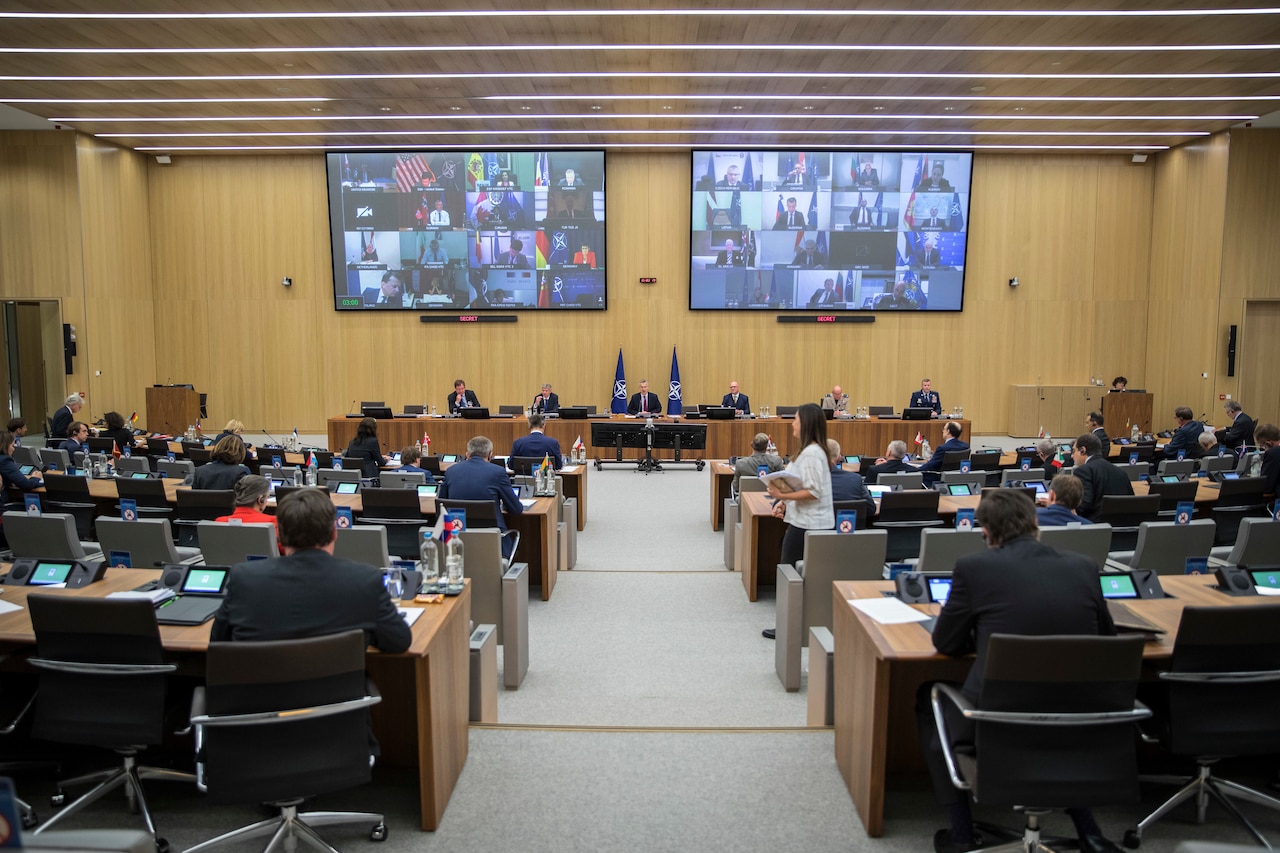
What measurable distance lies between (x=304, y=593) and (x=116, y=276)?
15452mm

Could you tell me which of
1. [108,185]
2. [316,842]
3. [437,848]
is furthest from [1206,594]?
[108,185]

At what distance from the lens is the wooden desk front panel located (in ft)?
43.1

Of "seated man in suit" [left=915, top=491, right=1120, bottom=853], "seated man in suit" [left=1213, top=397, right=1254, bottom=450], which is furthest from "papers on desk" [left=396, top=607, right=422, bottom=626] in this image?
"seated man in suit" [left=1213, top=397, right=1254, bottom=450]

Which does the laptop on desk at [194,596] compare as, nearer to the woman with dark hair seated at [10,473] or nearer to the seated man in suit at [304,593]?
the seated man in suit at [304,593]

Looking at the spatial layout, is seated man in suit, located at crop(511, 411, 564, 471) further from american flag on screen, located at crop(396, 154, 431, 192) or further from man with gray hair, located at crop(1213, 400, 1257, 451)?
american flag on screen, located at crop(396, 154, 431, 192)

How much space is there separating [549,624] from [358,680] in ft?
10.8

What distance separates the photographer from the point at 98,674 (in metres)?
3.00

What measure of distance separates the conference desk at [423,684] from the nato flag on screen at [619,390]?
11.6 m

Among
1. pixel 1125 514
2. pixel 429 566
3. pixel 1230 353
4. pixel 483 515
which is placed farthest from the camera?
pixel 1230 353

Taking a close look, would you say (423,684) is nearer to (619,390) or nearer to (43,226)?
(619,390)

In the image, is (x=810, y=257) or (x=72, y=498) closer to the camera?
(x=72, y=498)

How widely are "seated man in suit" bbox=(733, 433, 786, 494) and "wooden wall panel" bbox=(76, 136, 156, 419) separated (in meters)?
12.4

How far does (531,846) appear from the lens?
10.1ft

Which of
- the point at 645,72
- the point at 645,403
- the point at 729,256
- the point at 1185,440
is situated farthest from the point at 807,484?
the point at 729,256
